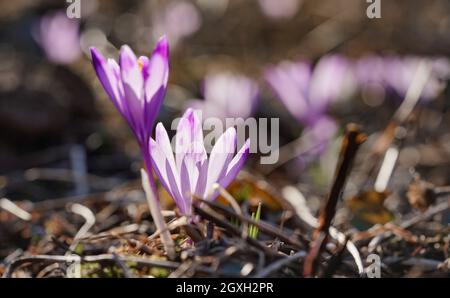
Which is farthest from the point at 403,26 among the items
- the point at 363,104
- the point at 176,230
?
the point at 176,230

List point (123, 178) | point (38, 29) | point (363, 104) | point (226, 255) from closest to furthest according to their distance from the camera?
point (226, 255) < point (123, 178) < point (363, 104) < point (38, 29)

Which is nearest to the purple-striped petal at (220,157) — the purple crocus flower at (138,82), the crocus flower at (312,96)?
the purple crocus flower at (138,82)

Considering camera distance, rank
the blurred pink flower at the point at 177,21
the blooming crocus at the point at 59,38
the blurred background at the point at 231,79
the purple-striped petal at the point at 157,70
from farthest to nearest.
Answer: the blurred pink flower at the point at 177,21
the blooming crocus at the point at 59,38
the blurred background at the point at 231,79
the purple-striped petal at the point at 157,70

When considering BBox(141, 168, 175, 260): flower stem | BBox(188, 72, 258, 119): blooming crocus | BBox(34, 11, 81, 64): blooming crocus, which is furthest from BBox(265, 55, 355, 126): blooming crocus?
BBox(141, 168, 175, 260): flower stem

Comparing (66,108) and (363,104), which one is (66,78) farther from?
(363,104)

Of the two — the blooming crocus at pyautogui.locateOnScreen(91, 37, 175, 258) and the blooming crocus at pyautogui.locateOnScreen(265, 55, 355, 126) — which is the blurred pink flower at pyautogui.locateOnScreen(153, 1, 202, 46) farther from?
the blooming crocus at pyautogui.locateOnScreen(91, 37, 175, 258)

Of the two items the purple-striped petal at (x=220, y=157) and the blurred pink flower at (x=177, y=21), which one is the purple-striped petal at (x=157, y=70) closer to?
the purple-striped petal at (x=220, y=157)

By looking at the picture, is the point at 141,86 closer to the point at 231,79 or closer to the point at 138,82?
the point at 138,82
